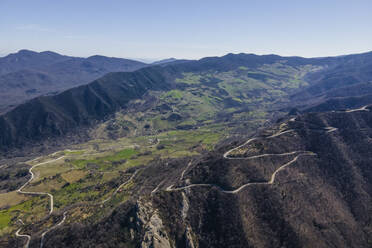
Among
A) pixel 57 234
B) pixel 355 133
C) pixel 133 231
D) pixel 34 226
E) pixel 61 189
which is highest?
pixel 355 133

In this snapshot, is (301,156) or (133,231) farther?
(301,156)

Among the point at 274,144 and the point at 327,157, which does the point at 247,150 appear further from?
the point at 327,157

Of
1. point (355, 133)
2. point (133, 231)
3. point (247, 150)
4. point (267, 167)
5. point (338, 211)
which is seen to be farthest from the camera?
point (355, 133)

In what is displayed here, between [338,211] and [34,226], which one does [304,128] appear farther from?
[34,226]

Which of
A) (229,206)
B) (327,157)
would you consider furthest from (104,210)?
(327,157)

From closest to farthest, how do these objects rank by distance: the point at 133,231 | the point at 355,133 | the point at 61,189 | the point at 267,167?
the point at 133,231
the point at 267,167
the point at 355,133
the point at 61,189

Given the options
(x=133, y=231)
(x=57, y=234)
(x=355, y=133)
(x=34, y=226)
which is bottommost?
(x=34, y=226)

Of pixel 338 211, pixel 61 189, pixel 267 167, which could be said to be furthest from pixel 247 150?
pixel 61 189

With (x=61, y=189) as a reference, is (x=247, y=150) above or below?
above

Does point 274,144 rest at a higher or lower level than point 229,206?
higher
